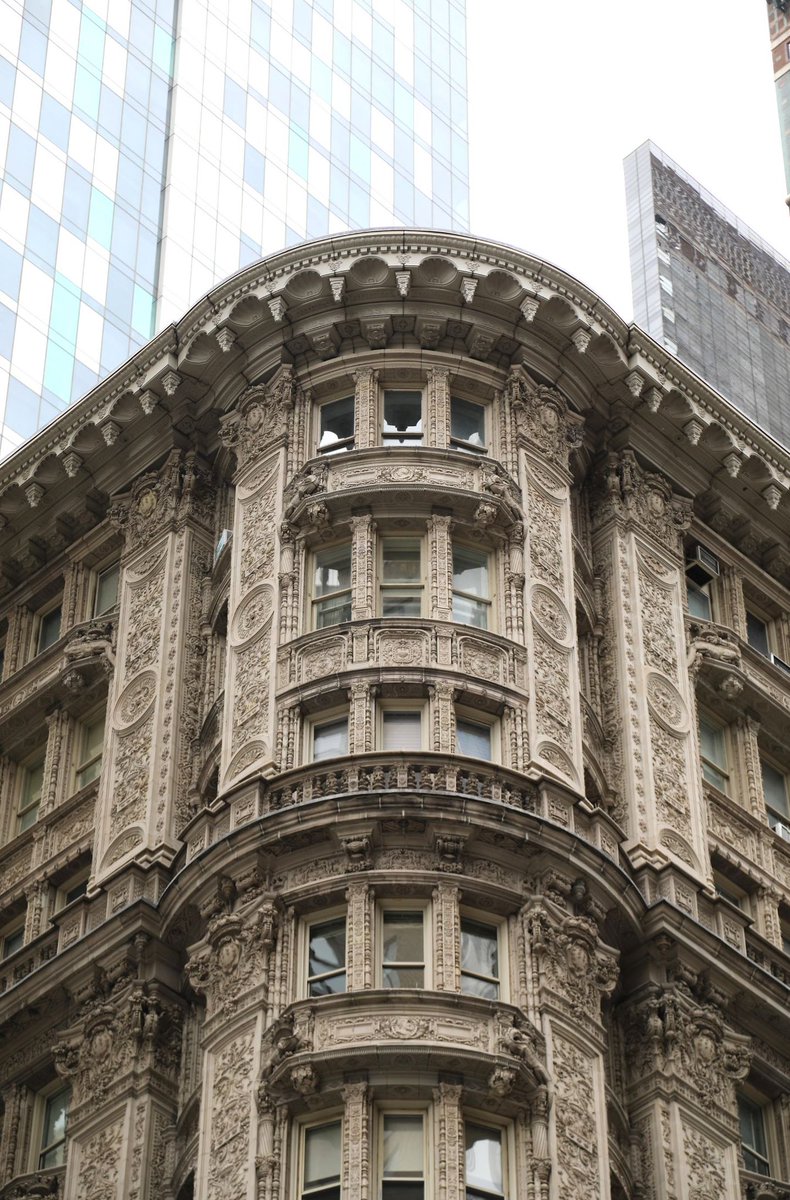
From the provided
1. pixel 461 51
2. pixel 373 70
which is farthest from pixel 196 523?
pixel 461 51

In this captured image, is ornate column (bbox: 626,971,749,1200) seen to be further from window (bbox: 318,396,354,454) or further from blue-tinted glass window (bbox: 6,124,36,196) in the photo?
blue-tinted glass window (bbox: 6,124,36,196)

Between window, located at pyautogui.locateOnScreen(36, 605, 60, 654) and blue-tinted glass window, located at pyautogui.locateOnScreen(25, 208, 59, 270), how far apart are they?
31806 millimetres

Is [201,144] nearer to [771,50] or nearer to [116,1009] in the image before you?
[771,50]

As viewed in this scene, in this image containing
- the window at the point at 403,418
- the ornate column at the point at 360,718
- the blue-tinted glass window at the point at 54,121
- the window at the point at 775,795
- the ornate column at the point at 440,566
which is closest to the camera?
the ornate column at the point at 360,718

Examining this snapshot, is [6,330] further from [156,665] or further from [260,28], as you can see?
[156,665]

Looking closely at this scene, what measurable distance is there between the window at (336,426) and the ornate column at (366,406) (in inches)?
16.8

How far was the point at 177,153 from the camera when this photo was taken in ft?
313

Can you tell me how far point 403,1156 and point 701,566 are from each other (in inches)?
765

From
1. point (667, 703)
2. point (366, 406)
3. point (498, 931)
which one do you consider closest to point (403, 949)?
point (498, 931)

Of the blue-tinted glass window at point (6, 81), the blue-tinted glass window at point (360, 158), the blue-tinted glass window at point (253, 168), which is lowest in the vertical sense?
the blue-tinted glass window at point (6, 81)

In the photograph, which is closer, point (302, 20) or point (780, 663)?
point (780, 663)

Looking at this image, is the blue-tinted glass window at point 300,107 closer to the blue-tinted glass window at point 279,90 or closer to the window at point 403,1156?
the blue-tinted glass window at point 279,90

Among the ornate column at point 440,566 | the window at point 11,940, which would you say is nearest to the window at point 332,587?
the ornate column at point 440,566

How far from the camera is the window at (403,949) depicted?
135ft
